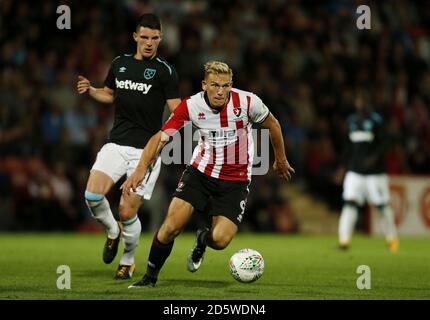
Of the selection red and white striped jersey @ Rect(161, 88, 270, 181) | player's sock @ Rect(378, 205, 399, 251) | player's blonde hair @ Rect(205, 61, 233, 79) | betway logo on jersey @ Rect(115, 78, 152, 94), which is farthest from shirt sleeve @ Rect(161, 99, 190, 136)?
player's sock @ Rect(378, 205, 399, 251)

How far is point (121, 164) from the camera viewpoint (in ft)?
31.0

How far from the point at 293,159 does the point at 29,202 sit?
5.32 meters

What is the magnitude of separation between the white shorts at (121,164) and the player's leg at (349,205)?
5.50 meters

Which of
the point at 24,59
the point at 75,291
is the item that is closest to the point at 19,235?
the point at 24,59

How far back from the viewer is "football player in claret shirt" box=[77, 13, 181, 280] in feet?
30.7

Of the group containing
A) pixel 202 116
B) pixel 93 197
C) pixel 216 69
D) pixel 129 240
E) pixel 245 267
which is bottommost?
pixel 245 267

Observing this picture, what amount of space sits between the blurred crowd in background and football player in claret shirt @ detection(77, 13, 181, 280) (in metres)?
6.35

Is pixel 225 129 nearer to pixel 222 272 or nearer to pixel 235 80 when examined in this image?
pixel 222 272

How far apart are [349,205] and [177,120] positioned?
660 centimetres

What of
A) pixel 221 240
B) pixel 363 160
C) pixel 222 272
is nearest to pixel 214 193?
pixel 221 240

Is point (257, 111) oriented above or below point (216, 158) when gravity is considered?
above

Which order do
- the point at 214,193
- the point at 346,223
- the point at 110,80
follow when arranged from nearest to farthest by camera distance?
the point at 214,193 → the point at 110,80 → the point at 346,223

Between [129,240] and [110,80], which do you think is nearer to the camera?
[129,240]
